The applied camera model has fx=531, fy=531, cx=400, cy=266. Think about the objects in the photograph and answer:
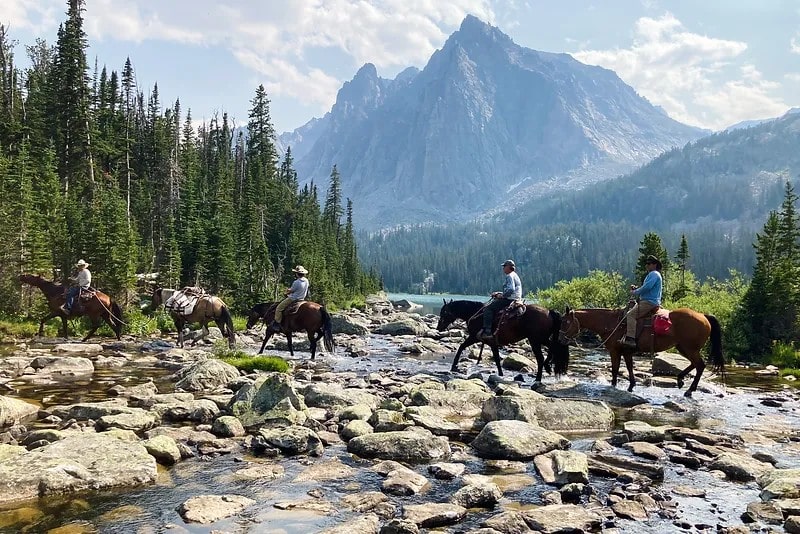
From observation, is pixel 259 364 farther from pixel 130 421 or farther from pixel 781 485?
pixel 781 485

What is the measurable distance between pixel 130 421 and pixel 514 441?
298 inches

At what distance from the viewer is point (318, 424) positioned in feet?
37.8

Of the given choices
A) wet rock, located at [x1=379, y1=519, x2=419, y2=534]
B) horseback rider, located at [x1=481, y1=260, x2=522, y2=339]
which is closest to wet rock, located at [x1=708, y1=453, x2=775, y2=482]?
wet rock, located at [x1=379, y1=519, x2=419, y2=534]

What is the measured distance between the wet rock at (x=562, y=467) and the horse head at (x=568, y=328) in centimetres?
962

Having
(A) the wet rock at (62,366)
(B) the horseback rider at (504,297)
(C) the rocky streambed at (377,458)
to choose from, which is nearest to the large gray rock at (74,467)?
(C) the rocky streambed at (377,458)

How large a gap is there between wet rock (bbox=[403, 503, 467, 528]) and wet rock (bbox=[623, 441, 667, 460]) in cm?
460

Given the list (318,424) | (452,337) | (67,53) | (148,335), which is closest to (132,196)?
(67,53)

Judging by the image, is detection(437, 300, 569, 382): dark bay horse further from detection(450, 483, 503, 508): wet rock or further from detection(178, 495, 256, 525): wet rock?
detection(178, 495, 256, 525): wet rock

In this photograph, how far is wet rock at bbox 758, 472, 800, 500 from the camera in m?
7.83

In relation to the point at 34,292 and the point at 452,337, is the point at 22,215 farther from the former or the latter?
the point at 452,337

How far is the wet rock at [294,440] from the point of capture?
32.3 ft

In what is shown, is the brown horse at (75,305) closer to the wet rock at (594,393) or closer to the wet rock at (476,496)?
the wet rock at (594,393)

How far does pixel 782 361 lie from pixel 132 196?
60.9 meters

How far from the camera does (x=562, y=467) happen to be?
8703 millimetres
